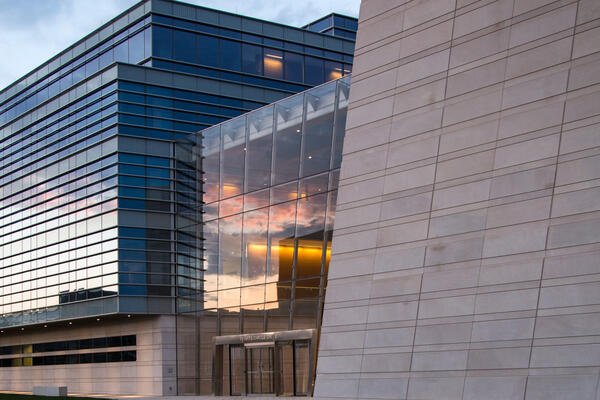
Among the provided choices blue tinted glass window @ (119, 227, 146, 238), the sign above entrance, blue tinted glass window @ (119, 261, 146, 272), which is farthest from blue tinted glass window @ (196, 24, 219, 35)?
the sign above entrance

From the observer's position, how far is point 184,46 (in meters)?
47.3

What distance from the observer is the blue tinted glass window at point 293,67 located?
50.4m

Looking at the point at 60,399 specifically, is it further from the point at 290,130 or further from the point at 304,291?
the point at 290,130

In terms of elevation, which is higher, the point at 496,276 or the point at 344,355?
the point at 496,276

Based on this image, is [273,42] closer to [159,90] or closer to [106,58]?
[159,90]

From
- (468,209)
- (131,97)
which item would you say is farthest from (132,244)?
(468,209)

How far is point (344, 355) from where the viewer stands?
21.1 meters

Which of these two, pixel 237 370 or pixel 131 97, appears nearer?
pixel 237 370

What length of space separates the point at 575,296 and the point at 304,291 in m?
17.7

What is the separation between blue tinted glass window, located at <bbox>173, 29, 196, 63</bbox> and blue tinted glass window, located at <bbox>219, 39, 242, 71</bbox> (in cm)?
183

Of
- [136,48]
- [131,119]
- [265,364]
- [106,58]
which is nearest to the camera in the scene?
[265,364]

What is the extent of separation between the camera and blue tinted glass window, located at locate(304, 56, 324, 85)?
168 ft

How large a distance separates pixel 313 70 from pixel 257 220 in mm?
18077

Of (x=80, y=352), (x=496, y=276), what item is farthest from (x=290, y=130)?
(x=80, y=352)
